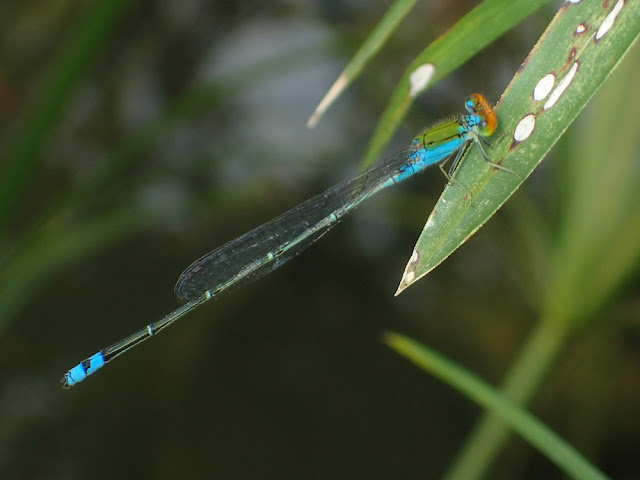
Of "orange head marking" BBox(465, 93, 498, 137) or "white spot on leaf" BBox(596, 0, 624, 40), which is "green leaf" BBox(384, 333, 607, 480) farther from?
"white spot on leaf" BBox(596, 0, 624, 40)

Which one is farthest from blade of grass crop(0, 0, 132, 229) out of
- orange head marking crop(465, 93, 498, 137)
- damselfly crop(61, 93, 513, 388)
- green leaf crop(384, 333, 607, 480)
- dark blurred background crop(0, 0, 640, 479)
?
green leaf crop(384, 333, 607, 480)

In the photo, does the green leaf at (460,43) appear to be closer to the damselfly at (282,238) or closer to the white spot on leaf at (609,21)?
the white spot on leaf at (609,21)

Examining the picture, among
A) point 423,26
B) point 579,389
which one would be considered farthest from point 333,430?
point 423,26

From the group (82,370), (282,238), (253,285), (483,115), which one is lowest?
(483,115)

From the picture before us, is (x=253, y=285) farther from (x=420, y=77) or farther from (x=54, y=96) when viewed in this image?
(x=420, y=77)

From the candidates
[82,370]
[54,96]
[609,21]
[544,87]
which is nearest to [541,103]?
[544,87]
